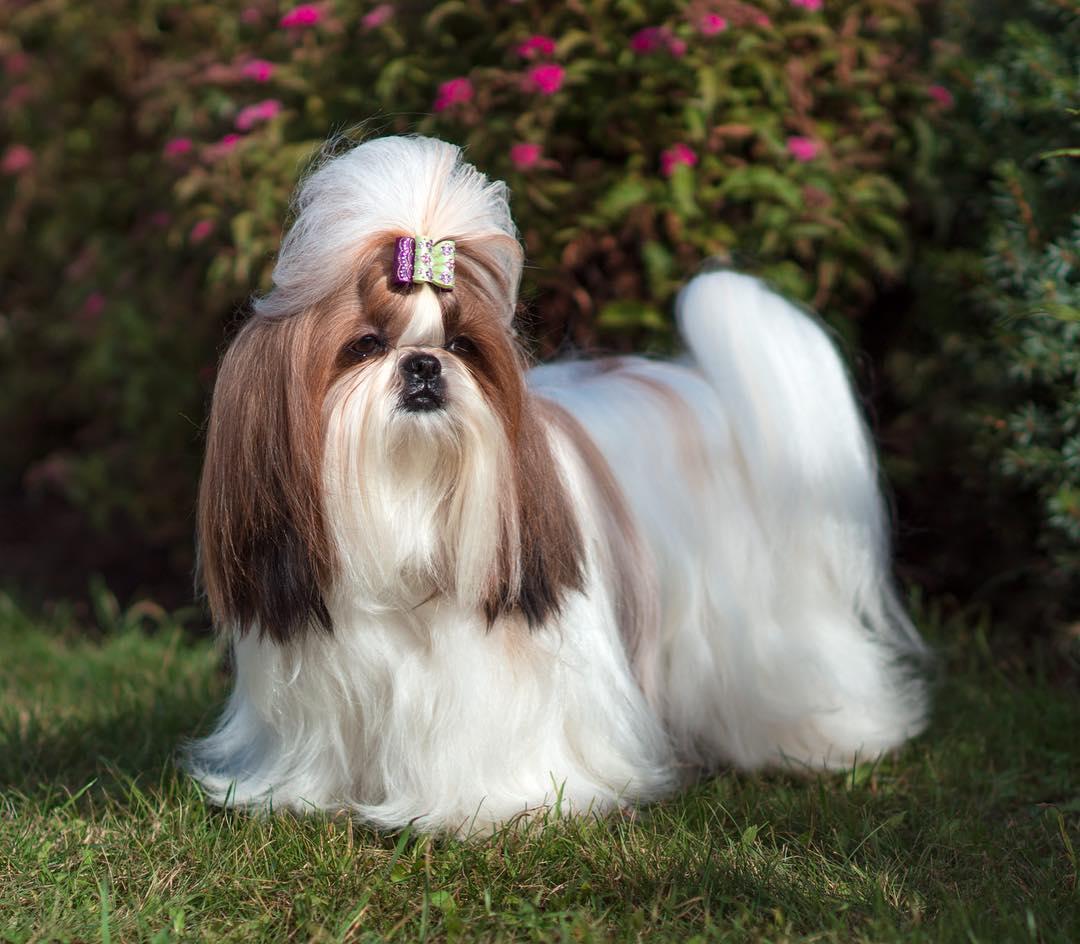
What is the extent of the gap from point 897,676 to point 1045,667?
2.67ft

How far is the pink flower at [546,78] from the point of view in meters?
3.61

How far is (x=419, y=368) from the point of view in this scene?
2352mm

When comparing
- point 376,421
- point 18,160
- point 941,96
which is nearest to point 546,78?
point 941,96

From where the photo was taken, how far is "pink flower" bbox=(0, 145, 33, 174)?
536 centimetres

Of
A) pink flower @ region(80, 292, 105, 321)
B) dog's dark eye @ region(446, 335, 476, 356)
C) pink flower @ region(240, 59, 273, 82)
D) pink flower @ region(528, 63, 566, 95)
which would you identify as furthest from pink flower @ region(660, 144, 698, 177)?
pink flower @ region(80, 292, 105, 321)

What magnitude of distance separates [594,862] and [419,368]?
101cm

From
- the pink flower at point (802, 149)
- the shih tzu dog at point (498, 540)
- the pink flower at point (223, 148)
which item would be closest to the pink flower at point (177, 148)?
the pink flower at point (223, 148)

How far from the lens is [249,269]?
4.25 m

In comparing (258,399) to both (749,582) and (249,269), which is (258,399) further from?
(249,269)

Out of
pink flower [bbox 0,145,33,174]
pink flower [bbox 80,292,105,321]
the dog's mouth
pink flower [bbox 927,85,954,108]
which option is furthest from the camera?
pink flower [bbox 0,145,33,174]

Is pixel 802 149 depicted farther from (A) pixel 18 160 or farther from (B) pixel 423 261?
(A) pixel 18 160

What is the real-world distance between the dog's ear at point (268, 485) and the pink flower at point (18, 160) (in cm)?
339

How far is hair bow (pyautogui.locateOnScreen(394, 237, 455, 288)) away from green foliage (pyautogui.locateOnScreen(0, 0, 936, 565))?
968 millimetres

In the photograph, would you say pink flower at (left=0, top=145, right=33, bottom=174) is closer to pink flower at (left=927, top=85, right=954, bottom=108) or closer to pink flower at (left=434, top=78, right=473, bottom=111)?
pink flower at (left=434, top=78, right=473, bottom=111)
